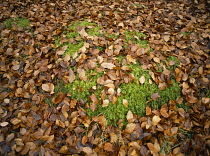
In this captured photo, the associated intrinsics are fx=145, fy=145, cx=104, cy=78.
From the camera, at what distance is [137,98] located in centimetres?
218

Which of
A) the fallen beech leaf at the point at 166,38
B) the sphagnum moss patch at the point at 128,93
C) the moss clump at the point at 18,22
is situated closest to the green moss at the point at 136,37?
the fallen beech leaf at the point at 166,38

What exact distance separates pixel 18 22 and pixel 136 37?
109 inches

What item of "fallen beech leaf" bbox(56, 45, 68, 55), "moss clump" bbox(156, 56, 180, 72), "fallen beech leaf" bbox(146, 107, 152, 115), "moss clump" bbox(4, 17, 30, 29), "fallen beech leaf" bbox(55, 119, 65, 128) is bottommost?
"fallen beech leaf" bbox(55, 119, 65, 128)

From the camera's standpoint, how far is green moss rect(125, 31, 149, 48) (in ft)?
8.94

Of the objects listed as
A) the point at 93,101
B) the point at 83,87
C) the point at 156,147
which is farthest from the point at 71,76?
the point at 156,147

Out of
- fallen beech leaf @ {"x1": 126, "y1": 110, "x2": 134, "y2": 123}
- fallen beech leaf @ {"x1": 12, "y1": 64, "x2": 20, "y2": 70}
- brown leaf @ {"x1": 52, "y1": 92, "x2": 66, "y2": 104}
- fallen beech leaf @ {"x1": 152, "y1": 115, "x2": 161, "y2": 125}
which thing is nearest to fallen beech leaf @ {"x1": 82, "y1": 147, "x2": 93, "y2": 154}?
fallen beech leaf @ {"x1": 126, "y1": 110, "x2": 134, "y2": 123}

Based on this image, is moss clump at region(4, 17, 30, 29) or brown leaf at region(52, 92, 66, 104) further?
moss clump at region(4, 17, 30, 29)

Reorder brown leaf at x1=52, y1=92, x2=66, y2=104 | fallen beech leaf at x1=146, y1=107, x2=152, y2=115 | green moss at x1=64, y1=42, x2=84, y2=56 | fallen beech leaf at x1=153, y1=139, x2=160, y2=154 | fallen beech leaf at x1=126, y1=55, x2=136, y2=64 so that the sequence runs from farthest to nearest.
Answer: green moss at x1=64, y1=42, x2=84, y2=56 < fallen beech leaf at x1=126, y1=55, x2=136, y2=64 < brown leaf at x1=52, y1=92, x2=66, y2=104 < fallen beech leaf at x1=146, y1=107, x2=152, y2=115 < fallen beech leaf at x1=153, y1=139, x2=160, y2=154

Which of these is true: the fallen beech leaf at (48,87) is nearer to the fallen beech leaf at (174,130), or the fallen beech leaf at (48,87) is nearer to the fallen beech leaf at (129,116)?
the fallen beech leaf at (129,116)

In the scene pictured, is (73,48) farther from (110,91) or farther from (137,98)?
(137,98)

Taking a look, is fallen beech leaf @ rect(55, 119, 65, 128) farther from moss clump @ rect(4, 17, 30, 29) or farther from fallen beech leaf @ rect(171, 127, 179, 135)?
moss clump @ rect(4, 17, 30, 29)

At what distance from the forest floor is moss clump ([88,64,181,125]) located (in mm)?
14

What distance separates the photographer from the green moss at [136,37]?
273cm

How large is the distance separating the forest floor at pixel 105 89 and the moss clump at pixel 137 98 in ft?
0.05
